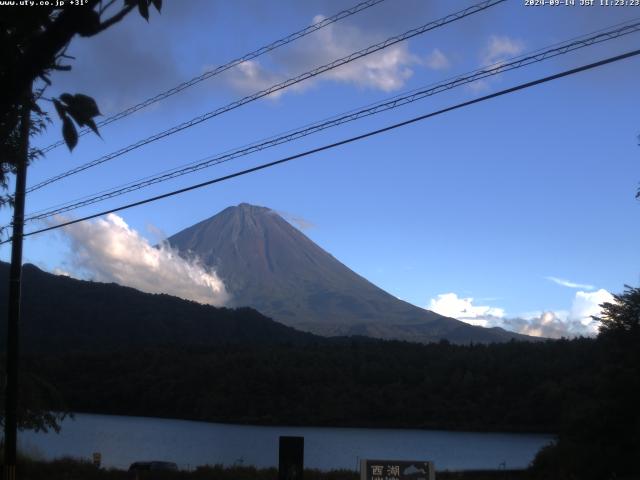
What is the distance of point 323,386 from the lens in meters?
99.1

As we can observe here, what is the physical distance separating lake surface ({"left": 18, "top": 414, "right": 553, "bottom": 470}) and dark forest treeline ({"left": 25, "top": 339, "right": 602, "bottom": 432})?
14.4 feet

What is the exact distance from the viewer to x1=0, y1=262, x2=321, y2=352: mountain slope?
11188cm

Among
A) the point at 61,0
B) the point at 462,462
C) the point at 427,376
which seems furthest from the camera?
the point at 427,376

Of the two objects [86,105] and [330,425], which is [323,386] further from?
[86,105]

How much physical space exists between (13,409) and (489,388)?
81014 mm

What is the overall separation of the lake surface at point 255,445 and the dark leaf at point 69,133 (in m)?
35.9

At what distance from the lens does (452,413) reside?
91625 millimetres

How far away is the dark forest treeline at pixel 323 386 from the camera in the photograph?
88.7 meters

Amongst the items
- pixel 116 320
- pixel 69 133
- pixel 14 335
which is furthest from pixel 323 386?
pixel 69 133

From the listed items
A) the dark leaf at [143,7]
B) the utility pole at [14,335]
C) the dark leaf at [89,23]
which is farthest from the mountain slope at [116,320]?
the dark leaf at [89,23]

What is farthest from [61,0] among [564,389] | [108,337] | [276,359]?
[108,337]

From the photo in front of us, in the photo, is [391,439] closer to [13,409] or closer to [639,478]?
[639,478]

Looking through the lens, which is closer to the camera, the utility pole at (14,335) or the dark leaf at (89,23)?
the dark leaf at (89,23)

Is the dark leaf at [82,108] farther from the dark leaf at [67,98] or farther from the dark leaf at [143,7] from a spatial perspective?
the dark leaf at [143,7]
